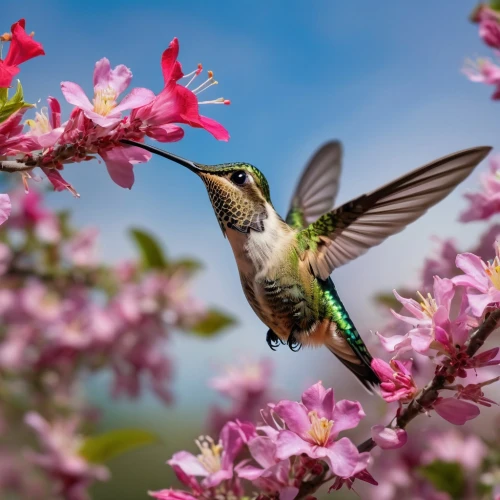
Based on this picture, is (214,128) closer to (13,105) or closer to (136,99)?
(136,99)

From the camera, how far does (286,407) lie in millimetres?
1196

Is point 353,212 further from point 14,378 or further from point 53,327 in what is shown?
point 14,378

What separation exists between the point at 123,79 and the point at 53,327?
2068 millimetres

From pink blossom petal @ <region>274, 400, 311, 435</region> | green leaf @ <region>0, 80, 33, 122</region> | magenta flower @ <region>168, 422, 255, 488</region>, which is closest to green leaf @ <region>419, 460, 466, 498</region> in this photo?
magenta flower @ <region>168, 422, 255, 488</region>

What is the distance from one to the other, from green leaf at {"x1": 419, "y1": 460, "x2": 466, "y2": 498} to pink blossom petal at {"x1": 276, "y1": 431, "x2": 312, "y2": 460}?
3.34 ft

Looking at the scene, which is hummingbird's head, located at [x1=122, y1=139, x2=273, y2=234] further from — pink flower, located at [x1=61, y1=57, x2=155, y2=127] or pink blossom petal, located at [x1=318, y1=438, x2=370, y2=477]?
pink blossom petal, located at [x1=318, y1=438, x2=370, y2=477]

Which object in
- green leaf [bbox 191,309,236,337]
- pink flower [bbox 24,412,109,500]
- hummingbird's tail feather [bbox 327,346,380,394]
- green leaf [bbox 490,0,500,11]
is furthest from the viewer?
green leaf [bbox 191,309,236,337]

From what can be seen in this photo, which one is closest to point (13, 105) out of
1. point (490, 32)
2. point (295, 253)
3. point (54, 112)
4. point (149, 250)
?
point (54, 112)

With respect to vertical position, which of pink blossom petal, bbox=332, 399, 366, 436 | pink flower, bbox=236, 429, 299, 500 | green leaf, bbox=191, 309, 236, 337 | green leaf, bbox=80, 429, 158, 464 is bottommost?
pink flower, bbox=236, 429, 299, 500

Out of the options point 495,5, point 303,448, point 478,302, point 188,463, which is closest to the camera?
point 478,302

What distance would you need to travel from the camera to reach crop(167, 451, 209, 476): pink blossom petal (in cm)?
137

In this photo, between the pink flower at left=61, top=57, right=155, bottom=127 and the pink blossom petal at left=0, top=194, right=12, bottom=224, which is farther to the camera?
the pink flower at left=61, top=57, right=155, bottom=127

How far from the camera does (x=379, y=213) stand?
1.53 metres

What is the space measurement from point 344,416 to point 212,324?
85.5 inches
